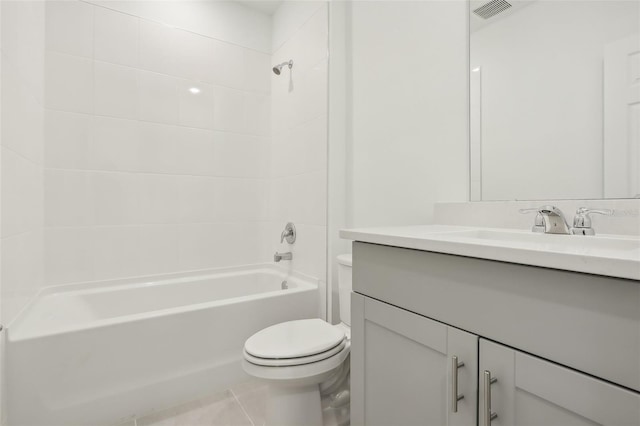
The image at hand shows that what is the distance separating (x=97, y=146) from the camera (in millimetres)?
1850

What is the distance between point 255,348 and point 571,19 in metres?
1.62

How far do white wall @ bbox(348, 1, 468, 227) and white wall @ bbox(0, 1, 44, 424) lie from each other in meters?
1.52

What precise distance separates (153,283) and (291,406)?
3.99 feet

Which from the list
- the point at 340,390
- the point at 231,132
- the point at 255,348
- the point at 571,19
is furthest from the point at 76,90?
the point at 571,19

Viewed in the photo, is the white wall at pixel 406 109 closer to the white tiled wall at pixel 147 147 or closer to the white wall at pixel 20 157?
the white tiled wall at pixel 147 147

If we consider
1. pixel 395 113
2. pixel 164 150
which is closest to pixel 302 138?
pixel 395 113

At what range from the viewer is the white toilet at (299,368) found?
1157 mm

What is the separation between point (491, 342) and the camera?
64cm

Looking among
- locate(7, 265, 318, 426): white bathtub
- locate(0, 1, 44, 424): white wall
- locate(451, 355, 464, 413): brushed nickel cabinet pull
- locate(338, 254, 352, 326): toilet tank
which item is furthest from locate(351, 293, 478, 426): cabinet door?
locate(0, 1, 44, 424): white wall

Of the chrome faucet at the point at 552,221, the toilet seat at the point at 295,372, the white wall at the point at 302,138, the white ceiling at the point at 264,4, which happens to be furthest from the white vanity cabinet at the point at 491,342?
the white ceiling at the point at 264,4

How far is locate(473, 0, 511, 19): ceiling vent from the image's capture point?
1.24 m

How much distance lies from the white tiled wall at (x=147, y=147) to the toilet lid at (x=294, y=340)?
3.39ft

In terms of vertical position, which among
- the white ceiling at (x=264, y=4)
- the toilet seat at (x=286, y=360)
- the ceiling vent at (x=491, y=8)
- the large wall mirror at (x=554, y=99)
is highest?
the white ceiling at (x=264, y=4)

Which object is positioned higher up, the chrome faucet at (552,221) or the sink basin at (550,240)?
the chrome faucet at (552,221)
